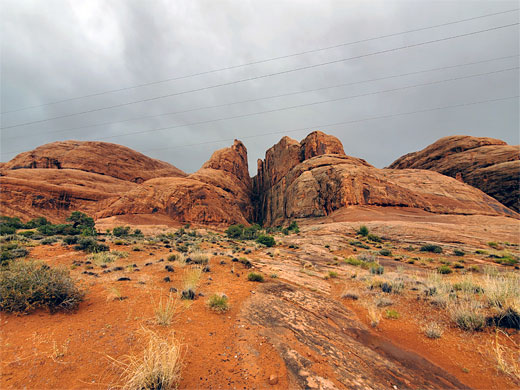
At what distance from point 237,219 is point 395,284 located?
4622 cm

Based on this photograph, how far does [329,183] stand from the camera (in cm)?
4469

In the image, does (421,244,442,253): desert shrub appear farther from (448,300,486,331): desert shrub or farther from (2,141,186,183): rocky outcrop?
(2,141,186,183): rocky outcrop

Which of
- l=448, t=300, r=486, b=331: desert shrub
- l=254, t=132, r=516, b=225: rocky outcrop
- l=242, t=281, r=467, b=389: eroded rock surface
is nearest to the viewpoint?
l=242, t=281, r=467, b=389: eroded rock surface

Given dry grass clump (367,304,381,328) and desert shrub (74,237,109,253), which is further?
desert shrub (74,237,109,253)

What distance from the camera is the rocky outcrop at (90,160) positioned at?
61906 millimetres

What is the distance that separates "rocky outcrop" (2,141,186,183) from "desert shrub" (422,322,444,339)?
80330 mm

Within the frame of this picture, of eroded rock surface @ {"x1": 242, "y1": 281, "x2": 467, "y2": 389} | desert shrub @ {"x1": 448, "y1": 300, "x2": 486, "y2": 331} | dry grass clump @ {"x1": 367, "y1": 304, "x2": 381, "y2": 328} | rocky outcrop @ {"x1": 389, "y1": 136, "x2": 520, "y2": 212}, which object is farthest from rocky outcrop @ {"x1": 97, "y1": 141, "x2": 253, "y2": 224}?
rocky outcrop @ {"x1": 389, "y1": 136, "x2": 520, "y2": 212}

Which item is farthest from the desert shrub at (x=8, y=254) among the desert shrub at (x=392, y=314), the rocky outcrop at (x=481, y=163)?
the rocky outcrop at (x=481, y=163)

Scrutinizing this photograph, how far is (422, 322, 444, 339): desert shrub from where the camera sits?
15.6 ft

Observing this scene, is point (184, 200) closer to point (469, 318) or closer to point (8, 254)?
point (8, 254)

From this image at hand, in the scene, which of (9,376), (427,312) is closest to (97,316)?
(9,376)

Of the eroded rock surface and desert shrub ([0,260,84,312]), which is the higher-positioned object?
desert shrub ([0,260,84,312])

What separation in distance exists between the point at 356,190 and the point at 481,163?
38.3m

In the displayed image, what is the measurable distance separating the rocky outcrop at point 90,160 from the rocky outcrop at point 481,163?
305 feet
